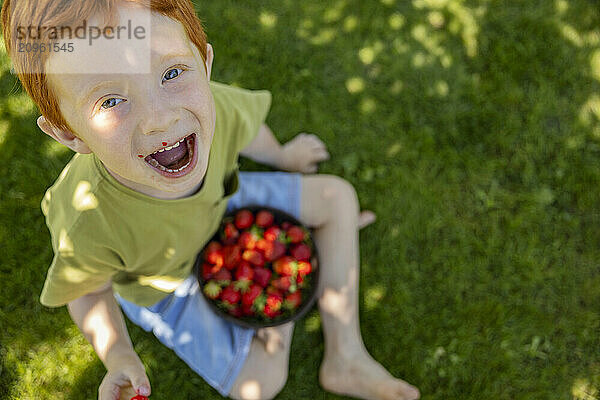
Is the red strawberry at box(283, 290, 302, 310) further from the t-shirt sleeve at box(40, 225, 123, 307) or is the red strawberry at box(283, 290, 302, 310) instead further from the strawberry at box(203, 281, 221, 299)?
the t-shirt sleeve at box(40, 225, 123, 307)

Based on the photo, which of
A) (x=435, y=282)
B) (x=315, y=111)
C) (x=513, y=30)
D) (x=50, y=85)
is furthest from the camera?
(x=513, y=30)

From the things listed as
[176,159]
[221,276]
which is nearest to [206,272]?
[221,276]

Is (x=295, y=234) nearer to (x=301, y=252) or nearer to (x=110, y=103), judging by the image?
(x=301, y=252)

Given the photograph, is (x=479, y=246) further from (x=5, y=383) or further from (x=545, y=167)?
(x=5, y=383)

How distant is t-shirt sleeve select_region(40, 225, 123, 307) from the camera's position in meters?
1.62

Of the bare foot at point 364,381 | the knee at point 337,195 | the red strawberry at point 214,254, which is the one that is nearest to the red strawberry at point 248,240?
the red strawberry at point 214,254

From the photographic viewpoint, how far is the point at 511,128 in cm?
315

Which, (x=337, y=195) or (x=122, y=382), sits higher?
(x=337, y=195)

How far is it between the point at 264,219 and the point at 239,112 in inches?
21.5

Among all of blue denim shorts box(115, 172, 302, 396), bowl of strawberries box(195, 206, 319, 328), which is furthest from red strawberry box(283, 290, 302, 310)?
blue denim shorts box(115, 172, 302, 396)

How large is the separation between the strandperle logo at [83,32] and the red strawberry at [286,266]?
4.55 ft

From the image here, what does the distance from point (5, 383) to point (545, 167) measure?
130 inches

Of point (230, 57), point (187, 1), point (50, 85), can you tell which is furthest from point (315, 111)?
point (50, 85)

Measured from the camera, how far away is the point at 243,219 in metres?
2.32
